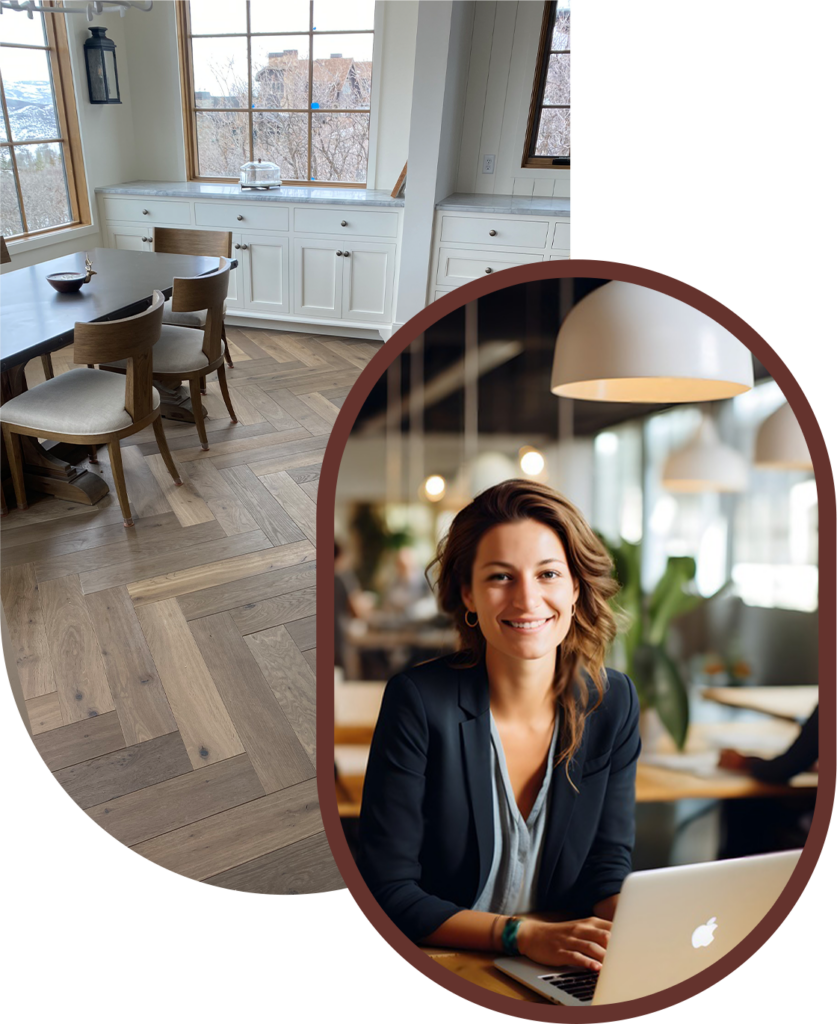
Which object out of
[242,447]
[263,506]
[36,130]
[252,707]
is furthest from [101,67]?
[252,707]

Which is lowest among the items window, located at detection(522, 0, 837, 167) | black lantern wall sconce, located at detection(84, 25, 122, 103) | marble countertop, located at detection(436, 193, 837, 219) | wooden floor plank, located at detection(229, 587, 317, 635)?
wooden floor plank, located at detection(229, 587, 317, 635)

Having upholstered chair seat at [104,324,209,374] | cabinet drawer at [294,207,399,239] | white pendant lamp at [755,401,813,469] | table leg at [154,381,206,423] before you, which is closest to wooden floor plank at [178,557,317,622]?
upholstered chair seat at [104,324,209,374]

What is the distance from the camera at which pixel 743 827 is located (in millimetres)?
748

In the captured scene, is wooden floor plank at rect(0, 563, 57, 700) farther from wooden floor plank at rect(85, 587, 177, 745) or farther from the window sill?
the window sill

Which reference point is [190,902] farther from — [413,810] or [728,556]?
[728,556]

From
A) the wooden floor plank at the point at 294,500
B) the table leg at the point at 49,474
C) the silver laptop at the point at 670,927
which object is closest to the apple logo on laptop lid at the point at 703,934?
the silver laptop at the point at 670,927

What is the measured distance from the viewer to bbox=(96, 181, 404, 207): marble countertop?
416cm

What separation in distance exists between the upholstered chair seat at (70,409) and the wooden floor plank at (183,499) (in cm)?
35

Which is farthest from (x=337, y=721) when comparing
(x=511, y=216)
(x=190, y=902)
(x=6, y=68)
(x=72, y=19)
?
(x=72, y=19)

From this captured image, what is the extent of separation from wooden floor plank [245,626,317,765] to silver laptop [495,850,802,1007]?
95cm

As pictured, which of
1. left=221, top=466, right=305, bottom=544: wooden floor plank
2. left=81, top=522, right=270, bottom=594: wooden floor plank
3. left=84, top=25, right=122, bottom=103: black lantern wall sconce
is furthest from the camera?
left=84, top=25, right=122, bottom=103: black lantern wall sconce

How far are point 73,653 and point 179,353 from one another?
1485mm

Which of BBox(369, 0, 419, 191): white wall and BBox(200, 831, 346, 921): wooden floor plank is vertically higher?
BBox(369, 0, 419, 191): white wall

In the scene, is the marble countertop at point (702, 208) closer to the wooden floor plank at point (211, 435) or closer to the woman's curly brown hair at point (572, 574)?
the woman's curly brown hair at point (572, 574)
